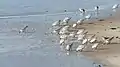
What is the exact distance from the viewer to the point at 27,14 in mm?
18703

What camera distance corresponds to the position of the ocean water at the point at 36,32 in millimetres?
11617

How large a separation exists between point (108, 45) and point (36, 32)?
322 cm

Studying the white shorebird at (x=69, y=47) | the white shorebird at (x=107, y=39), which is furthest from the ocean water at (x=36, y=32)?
the white shorebird at (x=107, y=39)

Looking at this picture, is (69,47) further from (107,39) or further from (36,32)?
Answer: (36,32)

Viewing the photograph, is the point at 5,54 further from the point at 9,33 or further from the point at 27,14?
the point at 27,14

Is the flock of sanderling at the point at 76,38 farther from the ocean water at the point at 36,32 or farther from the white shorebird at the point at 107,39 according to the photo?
the ocean water at the point at 36,32

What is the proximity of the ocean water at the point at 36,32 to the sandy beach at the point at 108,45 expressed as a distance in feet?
1.35

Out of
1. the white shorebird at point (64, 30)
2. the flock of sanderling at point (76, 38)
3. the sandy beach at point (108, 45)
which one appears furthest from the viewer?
the white shorebird at point (64, 30)

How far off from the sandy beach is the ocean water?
0.41 m

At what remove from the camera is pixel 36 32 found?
15.0 metres

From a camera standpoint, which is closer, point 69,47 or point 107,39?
point 69,47

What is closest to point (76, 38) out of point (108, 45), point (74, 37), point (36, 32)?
point (74, 37)

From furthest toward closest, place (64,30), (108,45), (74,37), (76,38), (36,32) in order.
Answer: (36,32) → (64,30) → (74,37) → (76,38) → (108,45)

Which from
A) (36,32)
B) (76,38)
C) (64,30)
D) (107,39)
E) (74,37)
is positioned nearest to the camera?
(107,39)
